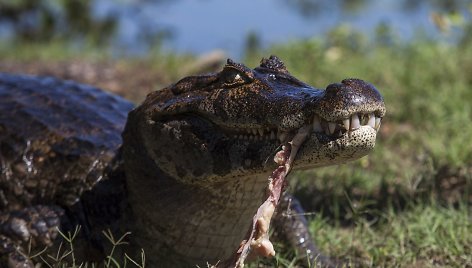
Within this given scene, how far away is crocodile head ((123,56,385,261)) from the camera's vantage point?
7.52 feet

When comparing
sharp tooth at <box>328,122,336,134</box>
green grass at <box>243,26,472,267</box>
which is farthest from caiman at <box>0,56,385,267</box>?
green grass at <box>243,26,472,267</box>

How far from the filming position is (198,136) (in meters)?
2.74

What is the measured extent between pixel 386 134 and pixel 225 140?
3063 millimetres

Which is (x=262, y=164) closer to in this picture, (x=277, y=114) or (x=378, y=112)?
(x=277, y=114)

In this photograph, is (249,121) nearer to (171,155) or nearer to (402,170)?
(171,155)

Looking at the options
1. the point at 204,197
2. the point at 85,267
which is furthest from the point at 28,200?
the point at 204,197

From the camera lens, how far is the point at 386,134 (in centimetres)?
550

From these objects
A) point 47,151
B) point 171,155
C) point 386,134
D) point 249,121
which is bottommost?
point 47,151

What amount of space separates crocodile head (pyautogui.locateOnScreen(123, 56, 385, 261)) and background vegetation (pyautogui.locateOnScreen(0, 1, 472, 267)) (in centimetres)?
49

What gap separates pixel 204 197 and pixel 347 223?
1.22 metres

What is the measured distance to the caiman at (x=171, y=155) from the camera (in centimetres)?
236

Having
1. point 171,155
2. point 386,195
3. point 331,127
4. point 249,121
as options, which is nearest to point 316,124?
point 331,127

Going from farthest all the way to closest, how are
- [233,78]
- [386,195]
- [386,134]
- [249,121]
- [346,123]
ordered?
[386,134] < [386,195] < [233,78] < [249,121] < [346,123]

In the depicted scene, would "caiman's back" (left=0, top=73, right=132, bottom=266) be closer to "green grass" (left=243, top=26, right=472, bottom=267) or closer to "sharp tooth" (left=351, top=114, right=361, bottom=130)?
"green grass" (left=243, top=26, right=472, bottom=267)
